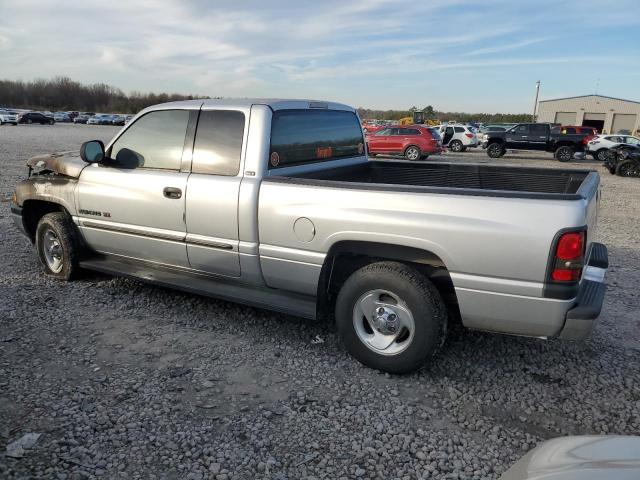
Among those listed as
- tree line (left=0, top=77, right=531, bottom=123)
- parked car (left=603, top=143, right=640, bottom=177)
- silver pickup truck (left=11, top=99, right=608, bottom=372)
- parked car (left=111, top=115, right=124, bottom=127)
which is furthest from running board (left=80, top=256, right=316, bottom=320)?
tree line (left=0, top=77, right=531, bottom=123)

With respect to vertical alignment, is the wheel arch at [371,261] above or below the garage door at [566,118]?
below

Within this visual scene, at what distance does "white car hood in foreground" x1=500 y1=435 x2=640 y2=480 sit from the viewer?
1.56m

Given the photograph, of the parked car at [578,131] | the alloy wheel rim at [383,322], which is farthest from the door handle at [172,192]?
the parked car at [578,131]

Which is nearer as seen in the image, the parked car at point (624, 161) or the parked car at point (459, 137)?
the parked car at point (624, 161)

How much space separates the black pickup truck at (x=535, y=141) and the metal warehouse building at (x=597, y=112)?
35.7 metres

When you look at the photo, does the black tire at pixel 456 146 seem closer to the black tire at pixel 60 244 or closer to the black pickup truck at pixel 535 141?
the black pickup truck at pixel 535 141

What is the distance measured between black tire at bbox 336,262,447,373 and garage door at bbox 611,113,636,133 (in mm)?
62720

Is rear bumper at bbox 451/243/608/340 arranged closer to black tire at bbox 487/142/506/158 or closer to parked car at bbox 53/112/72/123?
black tire at bbox 487/142/506/158

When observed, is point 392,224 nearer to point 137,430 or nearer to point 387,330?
point 387,330

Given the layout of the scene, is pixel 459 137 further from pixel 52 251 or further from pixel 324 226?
pixel 324 226

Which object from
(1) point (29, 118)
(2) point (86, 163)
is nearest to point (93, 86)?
(1) point (29, 118)

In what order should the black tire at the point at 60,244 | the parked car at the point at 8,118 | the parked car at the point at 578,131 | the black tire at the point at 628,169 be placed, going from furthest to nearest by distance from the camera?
the parked car at the point at 8,118, the parked car at the point at 578,131, the black tire at the point at 628,169, the black tire at the point at 60,244

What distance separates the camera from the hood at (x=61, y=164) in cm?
486

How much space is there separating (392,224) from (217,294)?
1.65 meters
